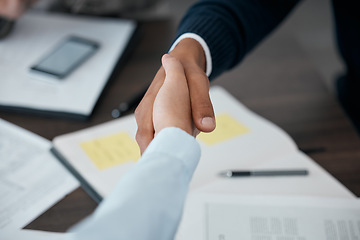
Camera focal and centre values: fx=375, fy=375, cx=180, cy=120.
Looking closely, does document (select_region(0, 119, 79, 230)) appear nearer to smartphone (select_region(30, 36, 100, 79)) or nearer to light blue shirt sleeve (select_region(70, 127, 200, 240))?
smartphone (select_region(30, 36, 100, 79))

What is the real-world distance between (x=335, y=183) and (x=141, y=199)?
1.17 ft

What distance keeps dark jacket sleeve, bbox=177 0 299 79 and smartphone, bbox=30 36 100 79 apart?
0.24 metres

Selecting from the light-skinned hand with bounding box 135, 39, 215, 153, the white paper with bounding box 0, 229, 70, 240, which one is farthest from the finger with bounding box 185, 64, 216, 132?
the white paper with bounding box 0, 229, 70, 240

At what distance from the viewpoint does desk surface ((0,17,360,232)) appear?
1.73 feet

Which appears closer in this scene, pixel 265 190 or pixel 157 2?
pixel 265 190

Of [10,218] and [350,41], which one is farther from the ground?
[350,41]

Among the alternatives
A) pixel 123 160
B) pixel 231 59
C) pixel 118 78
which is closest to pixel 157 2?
pixel 118 78

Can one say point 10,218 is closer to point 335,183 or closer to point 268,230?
point 268,230

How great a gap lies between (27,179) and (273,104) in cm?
43

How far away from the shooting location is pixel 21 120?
64 centimetres

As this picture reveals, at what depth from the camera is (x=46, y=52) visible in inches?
30.4

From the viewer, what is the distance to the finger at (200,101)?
37cm

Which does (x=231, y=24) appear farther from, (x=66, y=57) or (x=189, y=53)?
(x=66, y=57)

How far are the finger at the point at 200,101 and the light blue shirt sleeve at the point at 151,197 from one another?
0.04 m
